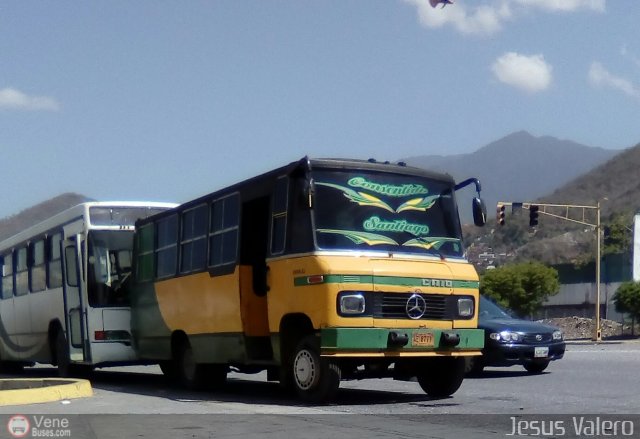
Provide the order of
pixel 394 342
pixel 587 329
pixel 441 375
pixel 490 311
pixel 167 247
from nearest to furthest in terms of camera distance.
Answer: pixel 394 342 → pixel 441 375 → pixel 167 247 → pixel 490 311 → pixel 587 329

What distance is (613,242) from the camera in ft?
345

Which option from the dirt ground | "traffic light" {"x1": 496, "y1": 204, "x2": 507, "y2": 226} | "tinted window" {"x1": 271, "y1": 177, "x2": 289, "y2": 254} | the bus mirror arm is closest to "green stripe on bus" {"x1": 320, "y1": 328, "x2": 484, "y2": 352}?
"tinted window" {"x1": 271, "y1": 177, "x2": 289, "y2": 254}

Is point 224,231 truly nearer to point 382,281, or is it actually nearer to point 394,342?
point 382,281

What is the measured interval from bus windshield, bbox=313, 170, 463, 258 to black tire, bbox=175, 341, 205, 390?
13.7 ft

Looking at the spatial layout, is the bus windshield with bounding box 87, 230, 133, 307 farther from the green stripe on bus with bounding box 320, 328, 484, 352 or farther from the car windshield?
the green stripe on bus with bounding box 320, 328, 484, 352

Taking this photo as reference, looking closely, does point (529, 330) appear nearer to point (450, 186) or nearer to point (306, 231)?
point (450, 186)

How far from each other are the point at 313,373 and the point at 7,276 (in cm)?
1294

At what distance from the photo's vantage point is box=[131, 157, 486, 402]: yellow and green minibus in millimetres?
12477

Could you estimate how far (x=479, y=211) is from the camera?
46.4 ft

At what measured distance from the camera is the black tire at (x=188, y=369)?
1592 centimetres

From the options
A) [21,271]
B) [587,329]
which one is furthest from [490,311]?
[587,329]

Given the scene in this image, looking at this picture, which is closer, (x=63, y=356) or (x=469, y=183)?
(x=469, y=183)

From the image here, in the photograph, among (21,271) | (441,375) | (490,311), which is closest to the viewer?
(441,375)

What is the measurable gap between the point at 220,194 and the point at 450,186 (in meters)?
3.30
